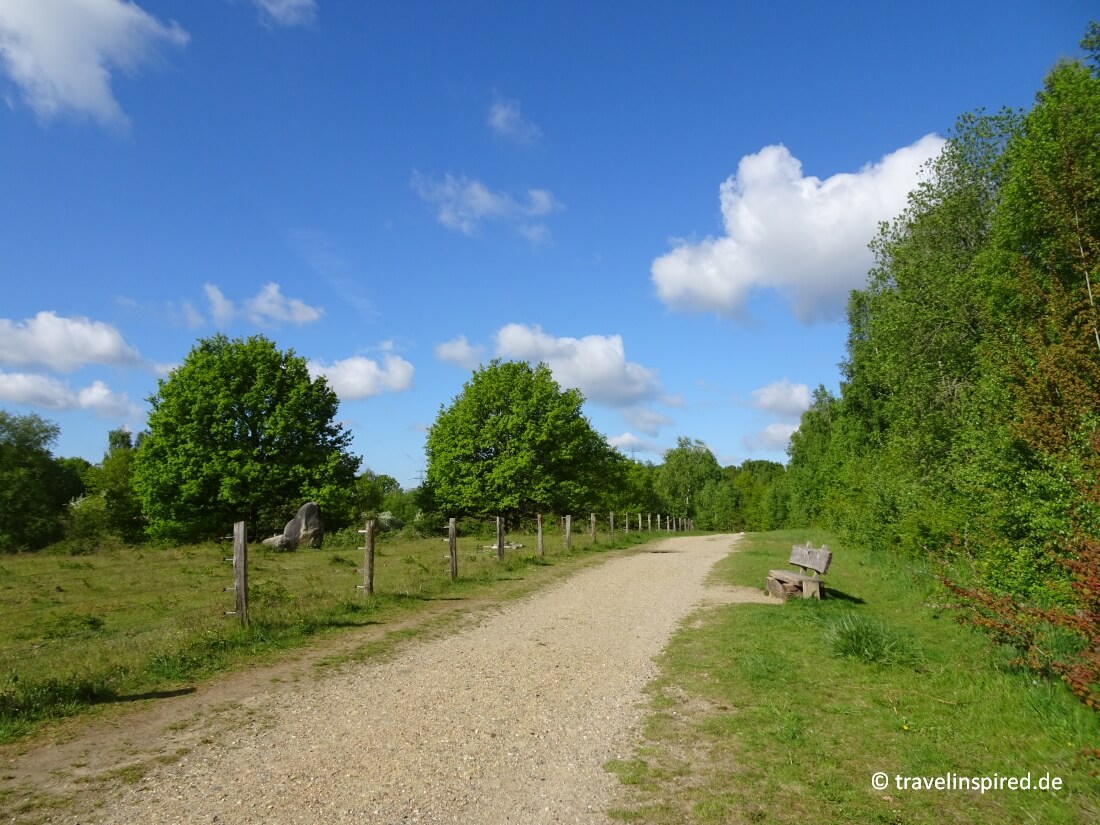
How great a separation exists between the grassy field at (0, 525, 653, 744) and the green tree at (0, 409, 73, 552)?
66.8 feet

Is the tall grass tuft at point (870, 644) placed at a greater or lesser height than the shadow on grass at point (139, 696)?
greater

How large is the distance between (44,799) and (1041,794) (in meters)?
7.92

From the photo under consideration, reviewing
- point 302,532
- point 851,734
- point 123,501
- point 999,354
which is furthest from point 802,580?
point 123,501

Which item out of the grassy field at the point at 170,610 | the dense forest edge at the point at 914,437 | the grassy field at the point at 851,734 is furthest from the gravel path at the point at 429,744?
the dense forest edge at the point at 914,437

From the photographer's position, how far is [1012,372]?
13.0m

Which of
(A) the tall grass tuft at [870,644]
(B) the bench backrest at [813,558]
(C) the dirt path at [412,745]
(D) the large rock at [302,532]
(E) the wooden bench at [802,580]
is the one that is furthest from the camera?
(D) the large rock at [302,532]

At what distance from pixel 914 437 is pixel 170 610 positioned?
24310mm

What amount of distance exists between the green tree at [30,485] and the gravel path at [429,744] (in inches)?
1464

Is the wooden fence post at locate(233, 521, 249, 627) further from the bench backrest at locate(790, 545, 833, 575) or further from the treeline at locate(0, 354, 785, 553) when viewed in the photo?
the treeline at locate(0, 354, 785, 553)

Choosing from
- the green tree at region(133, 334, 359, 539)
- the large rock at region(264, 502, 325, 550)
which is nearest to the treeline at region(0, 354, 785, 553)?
the green tree at region(133, 334, 359, 539)

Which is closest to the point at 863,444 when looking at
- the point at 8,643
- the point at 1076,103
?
the point at 1076,103

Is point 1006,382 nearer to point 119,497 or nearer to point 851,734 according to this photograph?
point 851,734

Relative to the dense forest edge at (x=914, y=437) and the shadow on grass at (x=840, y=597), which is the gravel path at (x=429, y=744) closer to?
the dense forest edge at (x=914, y=437)

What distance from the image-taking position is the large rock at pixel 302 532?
3164 cm
